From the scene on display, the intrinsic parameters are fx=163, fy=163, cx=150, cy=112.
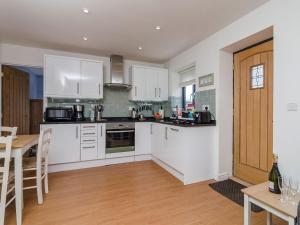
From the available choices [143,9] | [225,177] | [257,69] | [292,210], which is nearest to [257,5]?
[257,69]

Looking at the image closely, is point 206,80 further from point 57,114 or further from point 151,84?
point 57,114

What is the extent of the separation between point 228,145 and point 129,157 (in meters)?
1.96

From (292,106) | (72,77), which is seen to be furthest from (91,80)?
(292,106)

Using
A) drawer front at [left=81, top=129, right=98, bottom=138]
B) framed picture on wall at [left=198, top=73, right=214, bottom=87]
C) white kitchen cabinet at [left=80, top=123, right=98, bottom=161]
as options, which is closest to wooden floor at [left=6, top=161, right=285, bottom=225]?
white kitchen cabinet at [left=80, top=123, right=98, bottom=161]

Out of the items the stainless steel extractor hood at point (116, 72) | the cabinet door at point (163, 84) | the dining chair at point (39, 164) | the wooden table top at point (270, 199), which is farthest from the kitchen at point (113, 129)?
the wooden table top at point (270, 199)

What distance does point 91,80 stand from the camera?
3.39 meters

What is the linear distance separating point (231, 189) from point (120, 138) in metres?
2.12

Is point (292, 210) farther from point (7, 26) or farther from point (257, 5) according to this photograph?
point (7, 26)

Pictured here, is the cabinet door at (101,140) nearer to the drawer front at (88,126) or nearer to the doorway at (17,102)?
the drawer front at (88,126)

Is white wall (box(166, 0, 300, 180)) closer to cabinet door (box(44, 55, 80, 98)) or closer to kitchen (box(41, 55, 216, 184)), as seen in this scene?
kitchen (box(41, 55, 216, 184))

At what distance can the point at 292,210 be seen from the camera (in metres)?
1.06

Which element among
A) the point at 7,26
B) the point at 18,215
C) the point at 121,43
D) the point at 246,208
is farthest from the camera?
the point at 121,43

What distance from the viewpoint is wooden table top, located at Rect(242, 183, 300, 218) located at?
1066mm

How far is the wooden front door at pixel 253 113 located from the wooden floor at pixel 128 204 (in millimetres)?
678
